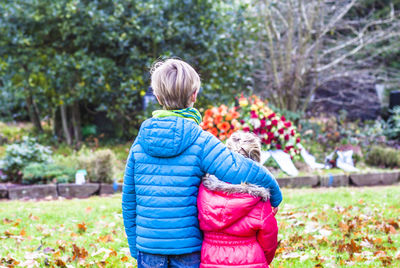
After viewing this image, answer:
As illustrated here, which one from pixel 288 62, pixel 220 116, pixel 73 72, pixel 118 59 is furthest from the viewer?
pixel 288 62

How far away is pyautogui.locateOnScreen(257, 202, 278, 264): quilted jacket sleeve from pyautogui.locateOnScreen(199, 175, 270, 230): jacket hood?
2.9 inches

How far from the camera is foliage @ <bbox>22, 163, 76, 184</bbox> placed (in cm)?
670

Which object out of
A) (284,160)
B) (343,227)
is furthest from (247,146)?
(284,160)

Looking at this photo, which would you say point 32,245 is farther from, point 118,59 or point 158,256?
point 118,59

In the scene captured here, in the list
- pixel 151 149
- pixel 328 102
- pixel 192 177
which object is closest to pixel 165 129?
pixel 151 149

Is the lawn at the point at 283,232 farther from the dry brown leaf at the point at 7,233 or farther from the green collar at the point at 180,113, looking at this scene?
the green collar at the point at 180,113

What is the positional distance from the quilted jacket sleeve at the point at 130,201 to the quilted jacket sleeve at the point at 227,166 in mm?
384

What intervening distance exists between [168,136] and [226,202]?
0.40 m

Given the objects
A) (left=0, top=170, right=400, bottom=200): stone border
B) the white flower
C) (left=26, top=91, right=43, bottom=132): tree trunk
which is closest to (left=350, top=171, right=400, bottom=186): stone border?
(left=0, top=170, right=400, bottom=200): stone border

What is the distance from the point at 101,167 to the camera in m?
6.88

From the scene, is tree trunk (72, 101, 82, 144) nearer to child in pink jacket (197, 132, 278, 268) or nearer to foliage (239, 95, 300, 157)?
foliage (239, 95, 300, 157)

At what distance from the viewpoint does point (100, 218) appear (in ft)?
16.0

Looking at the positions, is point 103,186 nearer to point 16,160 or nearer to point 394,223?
point 16,160

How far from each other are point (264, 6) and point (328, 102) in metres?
5.15
